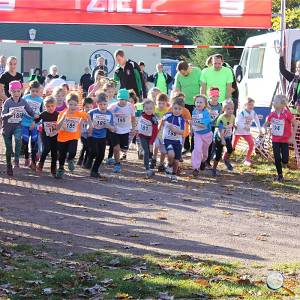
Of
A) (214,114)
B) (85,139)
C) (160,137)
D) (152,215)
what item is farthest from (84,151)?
(152,215)

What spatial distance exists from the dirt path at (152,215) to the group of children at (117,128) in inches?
14.7

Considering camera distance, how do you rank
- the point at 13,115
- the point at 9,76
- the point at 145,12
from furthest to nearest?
the point at 145,12 → the point at 9,76 → the point at 13,115

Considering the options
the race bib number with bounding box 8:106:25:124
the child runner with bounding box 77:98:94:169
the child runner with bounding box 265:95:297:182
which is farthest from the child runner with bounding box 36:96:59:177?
the child runner with bounding box 265:95:297:182

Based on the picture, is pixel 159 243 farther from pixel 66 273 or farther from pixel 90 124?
pixel 90 124

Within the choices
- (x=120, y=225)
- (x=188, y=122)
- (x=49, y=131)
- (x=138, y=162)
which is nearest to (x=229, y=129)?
(x=188, y=122)

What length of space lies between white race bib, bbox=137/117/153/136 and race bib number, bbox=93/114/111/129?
57 cm

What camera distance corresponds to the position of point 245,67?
73.2 ft

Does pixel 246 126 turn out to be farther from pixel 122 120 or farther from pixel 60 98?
pixel 60 98

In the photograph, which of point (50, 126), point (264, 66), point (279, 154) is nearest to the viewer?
point (50, 126)

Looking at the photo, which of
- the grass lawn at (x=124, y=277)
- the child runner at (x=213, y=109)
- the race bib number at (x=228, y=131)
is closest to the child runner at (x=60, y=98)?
the child runner at (x=213, y=109)

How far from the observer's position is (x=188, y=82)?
650 inches

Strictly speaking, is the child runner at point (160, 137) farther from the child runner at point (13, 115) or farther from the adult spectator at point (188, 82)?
the child runner at point (13, 115)

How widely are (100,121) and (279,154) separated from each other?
9.75 ft

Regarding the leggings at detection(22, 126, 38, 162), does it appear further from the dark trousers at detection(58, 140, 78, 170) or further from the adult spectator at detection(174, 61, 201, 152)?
the adult spectator at detection(174, 61, 201, 152)
